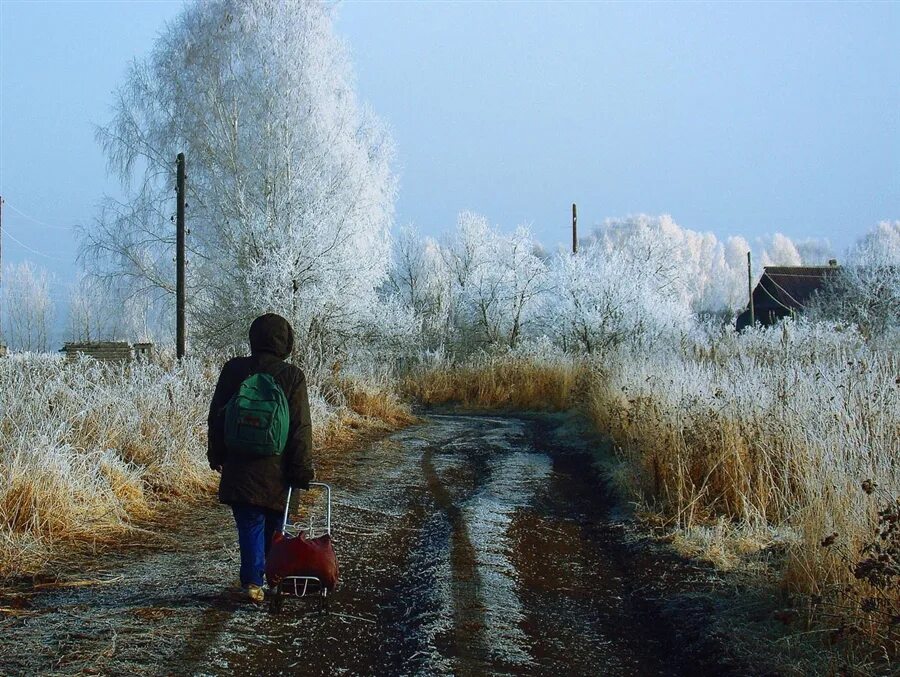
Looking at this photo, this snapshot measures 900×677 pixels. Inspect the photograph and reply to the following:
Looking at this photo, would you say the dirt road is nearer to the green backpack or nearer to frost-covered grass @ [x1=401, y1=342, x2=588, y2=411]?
the green backpack

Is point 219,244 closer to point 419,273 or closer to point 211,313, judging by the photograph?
point 211,313

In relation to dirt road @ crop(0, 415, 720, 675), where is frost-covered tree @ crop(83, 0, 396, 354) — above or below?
above

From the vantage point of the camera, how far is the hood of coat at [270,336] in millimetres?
5574

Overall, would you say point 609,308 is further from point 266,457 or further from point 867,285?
point 266,457

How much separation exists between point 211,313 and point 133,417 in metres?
12.2

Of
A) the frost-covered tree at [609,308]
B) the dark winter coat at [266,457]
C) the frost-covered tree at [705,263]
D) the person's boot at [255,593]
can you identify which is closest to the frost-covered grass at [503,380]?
the frost-covered tree at [609,308]

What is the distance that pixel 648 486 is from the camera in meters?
9.73


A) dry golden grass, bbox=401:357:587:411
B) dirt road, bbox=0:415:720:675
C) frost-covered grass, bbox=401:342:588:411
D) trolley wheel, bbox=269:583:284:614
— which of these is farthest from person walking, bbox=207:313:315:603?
frost-covered grass, bbox=401:342:588:411

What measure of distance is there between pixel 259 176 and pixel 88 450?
46.2 ft

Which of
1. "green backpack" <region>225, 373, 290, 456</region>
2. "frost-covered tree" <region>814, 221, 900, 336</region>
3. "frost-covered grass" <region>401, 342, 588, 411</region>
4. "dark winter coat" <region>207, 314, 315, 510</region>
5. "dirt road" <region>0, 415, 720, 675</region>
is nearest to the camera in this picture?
"dirt road" <region>0, 415, 720, 675</region>

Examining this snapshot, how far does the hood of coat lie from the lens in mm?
5574

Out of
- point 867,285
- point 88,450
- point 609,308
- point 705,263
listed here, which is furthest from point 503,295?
point 705,263

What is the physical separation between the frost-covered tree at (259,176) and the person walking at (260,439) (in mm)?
13256

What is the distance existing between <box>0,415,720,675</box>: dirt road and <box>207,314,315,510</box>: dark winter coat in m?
0.78
